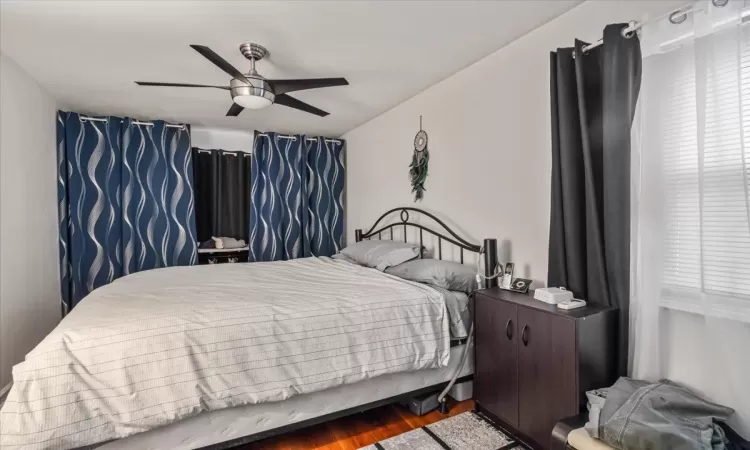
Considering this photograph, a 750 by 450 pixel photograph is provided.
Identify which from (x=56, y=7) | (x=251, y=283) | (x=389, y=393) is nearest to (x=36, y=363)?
(x=251, y=283)

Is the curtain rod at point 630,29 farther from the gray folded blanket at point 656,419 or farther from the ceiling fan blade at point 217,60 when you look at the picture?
the ceiling fan blade at point 217,60

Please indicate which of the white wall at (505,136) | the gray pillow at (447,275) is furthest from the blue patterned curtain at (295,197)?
the gray pillow at (447,275)

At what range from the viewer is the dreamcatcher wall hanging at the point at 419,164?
122 inches

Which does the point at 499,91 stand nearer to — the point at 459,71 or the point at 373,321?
the point at 459,71

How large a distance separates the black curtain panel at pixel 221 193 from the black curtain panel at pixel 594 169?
3.87 meters

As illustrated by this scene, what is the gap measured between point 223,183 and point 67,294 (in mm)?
1990

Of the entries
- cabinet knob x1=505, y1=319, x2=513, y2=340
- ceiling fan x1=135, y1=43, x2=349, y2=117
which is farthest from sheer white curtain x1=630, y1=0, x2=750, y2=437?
ceiling fan x1=135, y1=43, x2=349, y2=117

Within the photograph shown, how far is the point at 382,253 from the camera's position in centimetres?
300

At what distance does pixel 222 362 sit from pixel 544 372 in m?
1.51

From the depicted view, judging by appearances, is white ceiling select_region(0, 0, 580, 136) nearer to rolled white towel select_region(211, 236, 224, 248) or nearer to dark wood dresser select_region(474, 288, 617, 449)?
dark wood dresser select_region(474, 288, 617, 449)

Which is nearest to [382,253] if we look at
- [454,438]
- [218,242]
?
[454,438]

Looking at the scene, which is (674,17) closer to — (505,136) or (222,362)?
(505,136)

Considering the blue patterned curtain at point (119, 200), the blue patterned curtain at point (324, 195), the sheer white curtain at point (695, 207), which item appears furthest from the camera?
the blue patterned curtain at point (324, 195)

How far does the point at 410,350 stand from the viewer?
2.00 meters
